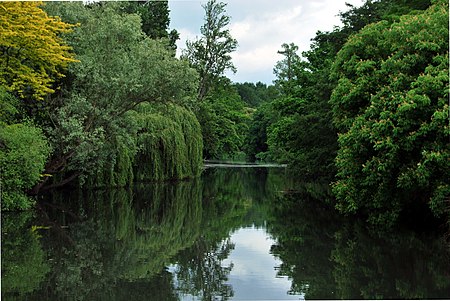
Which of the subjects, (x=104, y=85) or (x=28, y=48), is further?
(x=104, y=85)

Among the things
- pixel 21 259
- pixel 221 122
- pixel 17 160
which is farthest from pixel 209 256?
pixel 221 122

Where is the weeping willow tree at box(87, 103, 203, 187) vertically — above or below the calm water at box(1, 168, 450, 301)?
above

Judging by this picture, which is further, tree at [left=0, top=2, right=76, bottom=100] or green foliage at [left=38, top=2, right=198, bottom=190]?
green foliage at [left=38, top=2, right=198, bottom=190]

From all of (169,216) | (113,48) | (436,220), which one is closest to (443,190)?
(436,220)

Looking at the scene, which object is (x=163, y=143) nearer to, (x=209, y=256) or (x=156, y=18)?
(x=156, y=18)

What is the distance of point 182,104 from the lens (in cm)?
2370

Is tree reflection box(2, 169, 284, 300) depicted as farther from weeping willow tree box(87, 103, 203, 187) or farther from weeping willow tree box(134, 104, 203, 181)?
weeping willow tree box(134, 104, 203, 181)

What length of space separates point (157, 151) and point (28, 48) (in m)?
11.6

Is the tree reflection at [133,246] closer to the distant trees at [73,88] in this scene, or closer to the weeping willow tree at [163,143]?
the distant trees at [73,88]

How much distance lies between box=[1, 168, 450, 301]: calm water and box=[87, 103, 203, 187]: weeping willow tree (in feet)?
20.8

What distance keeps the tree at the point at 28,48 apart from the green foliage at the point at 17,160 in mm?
1112

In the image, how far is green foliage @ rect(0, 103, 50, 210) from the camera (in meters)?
15.8

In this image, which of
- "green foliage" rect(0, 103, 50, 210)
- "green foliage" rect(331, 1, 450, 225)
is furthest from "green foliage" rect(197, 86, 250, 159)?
"green foliage" rect(331, 1, 450, 225)

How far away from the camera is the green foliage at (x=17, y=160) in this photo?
51.9 feet
